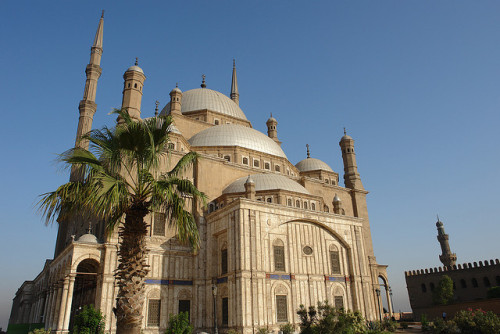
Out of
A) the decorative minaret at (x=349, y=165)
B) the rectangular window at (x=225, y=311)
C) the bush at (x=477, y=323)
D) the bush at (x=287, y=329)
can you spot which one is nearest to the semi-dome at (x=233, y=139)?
the decorative minaret at (x=349, y=165)

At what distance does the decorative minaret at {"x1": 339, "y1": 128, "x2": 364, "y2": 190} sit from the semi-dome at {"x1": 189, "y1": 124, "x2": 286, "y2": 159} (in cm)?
694

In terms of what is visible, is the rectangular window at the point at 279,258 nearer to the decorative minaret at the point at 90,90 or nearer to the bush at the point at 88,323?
the bush at the point at 88,323

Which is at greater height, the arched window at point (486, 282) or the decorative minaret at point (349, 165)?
the decorative minaret at point (349, 165)

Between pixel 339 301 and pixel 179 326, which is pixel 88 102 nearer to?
pixel 179 326

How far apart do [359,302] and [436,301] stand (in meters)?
17.4

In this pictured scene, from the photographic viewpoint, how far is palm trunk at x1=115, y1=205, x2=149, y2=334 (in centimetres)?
934

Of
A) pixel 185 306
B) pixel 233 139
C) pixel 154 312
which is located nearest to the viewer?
pixel 154 312

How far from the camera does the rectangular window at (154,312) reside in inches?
741

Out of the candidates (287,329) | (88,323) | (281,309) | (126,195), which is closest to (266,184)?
(281,309)

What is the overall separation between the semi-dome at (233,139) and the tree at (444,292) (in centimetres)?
1941

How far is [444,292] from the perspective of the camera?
33406 millimetres

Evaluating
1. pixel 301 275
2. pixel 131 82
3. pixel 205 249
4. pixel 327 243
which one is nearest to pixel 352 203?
pixel 327 243

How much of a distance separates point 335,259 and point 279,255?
13.6 feet

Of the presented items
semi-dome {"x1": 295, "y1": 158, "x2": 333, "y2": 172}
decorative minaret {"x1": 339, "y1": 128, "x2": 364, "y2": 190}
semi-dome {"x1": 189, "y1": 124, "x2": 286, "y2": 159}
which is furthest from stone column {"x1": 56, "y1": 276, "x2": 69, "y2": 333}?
decorative minaret {"x1": 339, "y1": 128, "x2": 364, "y2": 190}
